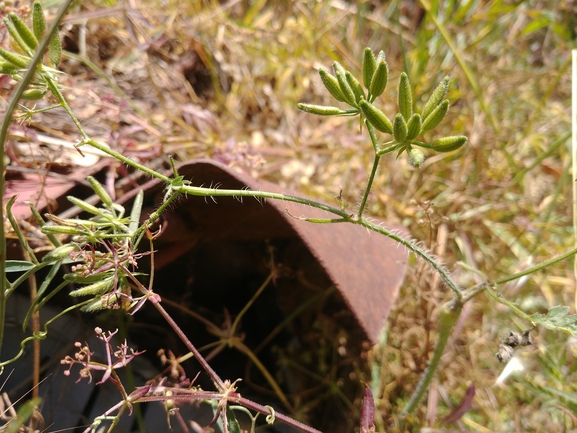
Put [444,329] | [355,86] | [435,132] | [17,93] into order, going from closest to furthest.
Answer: [17,93]
[355,86]
[444,329]
[435,132]

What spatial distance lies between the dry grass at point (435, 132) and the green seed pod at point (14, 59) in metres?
0.44

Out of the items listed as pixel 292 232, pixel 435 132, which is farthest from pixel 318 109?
pixel 435 132

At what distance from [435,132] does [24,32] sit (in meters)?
1.28

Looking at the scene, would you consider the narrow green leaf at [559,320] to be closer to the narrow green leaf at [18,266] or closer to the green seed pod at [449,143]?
the green seed pod at [449,143]

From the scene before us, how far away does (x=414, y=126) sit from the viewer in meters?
0.56

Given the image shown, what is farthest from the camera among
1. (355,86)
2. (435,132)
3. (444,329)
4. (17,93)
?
(435,132)

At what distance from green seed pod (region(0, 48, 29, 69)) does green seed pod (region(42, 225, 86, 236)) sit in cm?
23

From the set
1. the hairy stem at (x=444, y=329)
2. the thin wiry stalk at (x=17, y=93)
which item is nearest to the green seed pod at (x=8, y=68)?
the thin wiry stalk at (x=17, y=93)

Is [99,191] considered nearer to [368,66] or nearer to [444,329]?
[368,66]

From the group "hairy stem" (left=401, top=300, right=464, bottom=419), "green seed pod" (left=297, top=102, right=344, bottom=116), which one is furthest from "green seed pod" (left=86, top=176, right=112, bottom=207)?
"hairy stem" (left=401, top=300, right=464, bottom=419)

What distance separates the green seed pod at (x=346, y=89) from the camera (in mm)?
590

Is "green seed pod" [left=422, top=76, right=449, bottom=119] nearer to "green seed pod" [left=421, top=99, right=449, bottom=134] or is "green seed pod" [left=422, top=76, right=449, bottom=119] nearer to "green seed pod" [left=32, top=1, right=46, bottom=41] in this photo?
"green seed pod" [left=421, top=99, right=449, bottom=134]

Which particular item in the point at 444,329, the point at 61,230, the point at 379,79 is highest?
the point at 379,79

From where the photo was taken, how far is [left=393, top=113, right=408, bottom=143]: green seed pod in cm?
55
